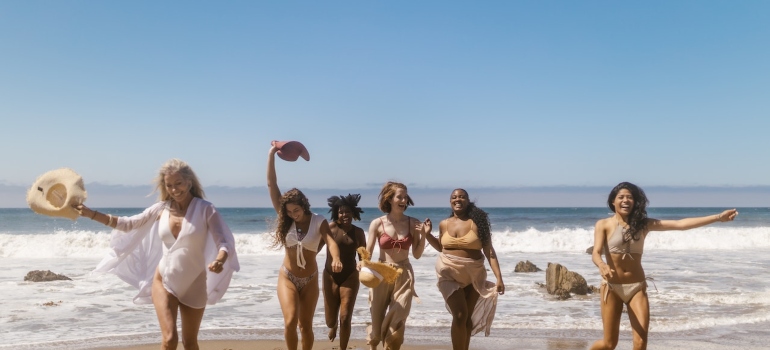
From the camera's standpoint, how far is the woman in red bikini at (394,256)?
696 centimetres

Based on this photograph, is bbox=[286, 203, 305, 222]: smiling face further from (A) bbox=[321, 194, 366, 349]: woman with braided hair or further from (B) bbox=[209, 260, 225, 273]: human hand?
(B) bbox=[209, 260, 225, 273]: human hand

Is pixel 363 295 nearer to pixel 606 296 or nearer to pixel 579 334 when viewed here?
pixel 579 334

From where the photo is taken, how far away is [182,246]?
5.33 m

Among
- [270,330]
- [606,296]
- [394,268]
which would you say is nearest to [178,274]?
[394,268]

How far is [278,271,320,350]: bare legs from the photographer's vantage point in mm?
6375

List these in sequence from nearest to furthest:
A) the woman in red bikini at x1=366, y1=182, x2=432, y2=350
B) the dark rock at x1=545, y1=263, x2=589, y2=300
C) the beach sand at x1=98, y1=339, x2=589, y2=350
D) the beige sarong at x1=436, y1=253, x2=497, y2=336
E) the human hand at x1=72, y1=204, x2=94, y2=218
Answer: the human hand at x1=72, y1=204, x2=94, y2=218 → the beige sarong at x1=436, y1=253, x2=497, y2=336 → the woman in red bikini at x1=366, y1=182, x2=432, y2=350 → the beach sand at x1=98, y1=339, x2=589, y2=350 → the dark rock at x1=545, y1=263, x2=589, y2=300

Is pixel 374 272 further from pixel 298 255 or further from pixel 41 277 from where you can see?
pixel 41 277

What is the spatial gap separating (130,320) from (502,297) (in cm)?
691

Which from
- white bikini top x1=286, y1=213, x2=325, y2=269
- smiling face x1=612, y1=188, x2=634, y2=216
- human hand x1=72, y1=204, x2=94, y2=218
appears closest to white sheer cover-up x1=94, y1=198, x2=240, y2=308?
human hand x1=72, y1=204, x2=94, y2=218

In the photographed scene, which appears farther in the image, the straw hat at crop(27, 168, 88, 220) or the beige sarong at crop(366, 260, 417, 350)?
the beige sarong at crop(366, 260, 417, 350)

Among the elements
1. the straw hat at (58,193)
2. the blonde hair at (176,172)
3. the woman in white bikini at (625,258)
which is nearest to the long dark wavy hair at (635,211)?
the woman in white bikini at (625,258)

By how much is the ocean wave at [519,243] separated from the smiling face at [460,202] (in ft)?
59.4

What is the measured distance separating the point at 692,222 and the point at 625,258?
2.17 feet

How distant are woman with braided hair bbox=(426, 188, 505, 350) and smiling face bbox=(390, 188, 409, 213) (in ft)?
A: 1.52
